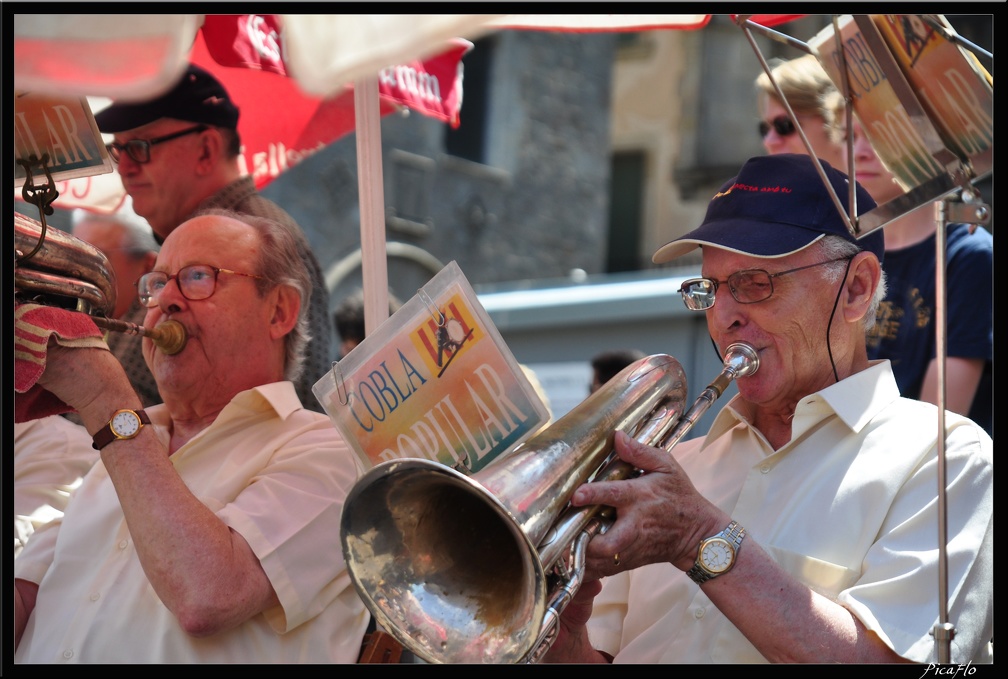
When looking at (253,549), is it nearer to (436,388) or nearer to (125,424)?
(125,424)

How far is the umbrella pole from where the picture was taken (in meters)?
3.16

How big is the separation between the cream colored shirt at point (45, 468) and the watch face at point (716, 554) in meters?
1.81

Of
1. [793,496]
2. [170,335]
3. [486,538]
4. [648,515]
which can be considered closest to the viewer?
[648,515]

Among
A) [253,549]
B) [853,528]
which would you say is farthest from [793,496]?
[253,549]

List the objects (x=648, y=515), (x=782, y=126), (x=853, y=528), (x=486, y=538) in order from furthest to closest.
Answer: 1. (x=782, y=126)
2. (x=853, y=528)
3. (x=486, y=538)
4. (x=648, y=515)

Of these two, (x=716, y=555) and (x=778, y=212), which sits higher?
(x=778, y=212)

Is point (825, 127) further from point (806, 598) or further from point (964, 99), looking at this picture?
point (806, 598)

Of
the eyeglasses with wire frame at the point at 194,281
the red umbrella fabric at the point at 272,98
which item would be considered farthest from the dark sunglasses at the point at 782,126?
the eyeglasses with wire frame at the point at 194,281

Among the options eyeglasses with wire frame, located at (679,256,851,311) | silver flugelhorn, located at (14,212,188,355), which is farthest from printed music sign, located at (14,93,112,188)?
eyeglasses with wire frame, located at (679,256,851,311)

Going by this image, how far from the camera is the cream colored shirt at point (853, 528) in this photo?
253 cm

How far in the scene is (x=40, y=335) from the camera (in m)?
2.91

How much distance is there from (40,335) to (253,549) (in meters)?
0.64

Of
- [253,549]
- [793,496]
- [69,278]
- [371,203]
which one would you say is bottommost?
[253,549]
